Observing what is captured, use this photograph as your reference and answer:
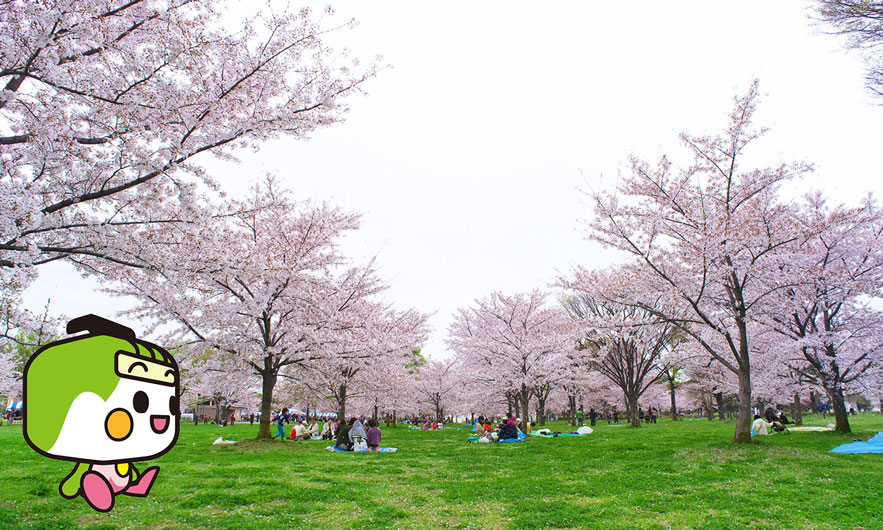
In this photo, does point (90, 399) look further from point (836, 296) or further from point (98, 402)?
point (836, 296)

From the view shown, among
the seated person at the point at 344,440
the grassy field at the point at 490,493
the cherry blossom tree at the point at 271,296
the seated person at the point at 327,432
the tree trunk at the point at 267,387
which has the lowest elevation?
the seated person at the point at 327,432

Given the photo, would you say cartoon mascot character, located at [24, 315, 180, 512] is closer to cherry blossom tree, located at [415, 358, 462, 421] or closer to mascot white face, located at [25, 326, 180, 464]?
mascot white face, located at [25, 326, 180, 464]

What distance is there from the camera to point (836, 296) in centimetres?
1422

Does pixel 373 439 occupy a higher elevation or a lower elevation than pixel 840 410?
lower

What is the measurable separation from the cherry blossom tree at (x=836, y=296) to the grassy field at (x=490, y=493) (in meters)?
4.98

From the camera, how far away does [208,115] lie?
6043 mm

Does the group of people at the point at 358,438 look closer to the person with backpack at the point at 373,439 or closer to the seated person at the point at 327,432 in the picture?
the person with backpack at the point at 373,439

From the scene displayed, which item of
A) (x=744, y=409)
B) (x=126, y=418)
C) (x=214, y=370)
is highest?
(x=214, y=370)

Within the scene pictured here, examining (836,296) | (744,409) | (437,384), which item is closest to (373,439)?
(744,409)

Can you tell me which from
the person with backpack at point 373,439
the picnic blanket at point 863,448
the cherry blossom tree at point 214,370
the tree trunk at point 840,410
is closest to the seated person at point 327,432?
the cherry blossom tree at point 214,370

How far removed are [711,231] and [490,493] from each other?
8845mm

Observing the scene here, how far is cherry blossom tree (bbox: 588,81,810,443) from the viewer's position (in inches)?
472

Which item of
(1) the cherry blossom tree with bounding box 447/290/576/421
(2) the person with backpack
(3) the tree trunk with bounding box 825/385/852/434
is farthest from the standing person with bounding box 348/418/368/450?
(3) the tree trunk with bounding box 825/385/852/434

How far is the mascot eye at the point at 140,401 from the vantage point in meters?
3.25
